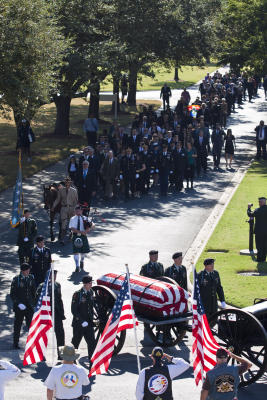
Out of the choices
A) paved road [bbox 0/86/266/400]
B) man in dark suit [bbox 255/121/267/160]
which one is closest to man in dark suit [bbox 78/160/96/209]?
paved road [bbox 0/86/266/400]

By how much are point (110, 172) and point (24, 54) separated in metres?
4.97

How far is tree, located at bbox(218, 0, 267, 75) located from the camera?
142 ft

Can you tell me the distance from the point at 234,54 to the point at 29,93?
1897 centimetres

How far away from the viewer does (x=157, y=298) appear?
1536 cm

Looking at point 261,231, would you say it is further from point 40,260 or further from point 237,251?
point 40,260

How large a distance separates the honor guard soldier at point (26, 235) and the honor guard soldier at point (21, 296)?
4085mm

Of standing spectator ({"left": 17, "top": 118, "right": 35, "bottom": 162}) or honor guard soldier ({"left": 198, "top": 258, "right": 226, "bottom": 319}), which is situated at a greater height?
standing spectator ({"left": 17, "top": 118, "right": 35, "bottom": 162})

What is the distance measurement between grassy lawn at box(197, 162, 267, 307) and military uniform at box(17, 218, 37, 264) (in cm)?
423

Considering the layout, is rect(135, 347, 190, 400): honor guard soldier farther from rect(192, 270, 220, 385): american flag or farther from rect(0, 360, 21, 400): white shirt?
rect(192, 270, 220, 385): american flag

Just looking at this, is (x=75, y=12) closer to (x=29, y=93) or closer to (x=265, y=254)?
(x=29, y=93)

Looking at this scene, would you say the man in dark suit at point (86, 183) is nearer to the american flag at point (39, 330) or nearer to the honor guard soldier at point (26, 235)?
the honor guard soldier at point (26, 235)

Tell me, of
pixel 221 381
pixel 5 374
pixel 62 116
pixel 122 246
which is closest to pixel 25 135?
pixel 62 116

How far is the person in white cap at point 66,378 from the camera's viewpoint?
11031 mm

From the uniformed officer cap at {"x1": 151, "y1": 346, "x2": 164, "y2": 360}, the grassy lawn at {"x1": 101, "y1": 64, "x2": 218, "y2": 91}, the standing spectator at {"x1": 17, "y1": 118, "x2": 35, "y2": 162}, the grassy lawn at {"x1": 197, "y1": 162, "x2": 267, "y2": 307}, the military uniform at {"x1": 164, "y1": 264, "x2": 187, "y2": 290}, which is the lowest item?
the grassy lawn at {"x1": 197, "y1": 162, "x2": 267, "y2": 307}
